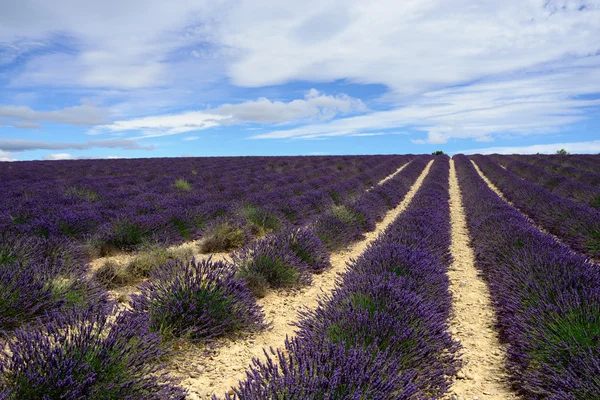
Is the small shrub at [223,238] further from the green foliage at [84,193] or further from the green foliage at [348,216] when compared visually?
the green foliage at [84,193]

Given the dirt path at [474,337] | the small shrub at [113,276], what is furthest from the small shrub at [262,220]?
the dirt path at [474,337]

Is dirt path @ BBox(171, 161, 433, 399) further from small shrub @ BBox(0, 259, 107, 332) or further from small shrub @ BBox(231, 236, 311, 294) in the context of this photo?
small shrub @ BBox(0, 259, 107, 332)

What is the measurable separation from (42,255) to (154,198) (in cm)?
513

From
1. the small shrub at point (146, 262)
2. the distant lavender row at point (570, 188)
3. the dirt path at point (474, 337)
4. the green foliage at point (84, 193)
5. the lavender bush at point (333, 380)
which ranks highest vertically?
the green foliage at point (84, 193)

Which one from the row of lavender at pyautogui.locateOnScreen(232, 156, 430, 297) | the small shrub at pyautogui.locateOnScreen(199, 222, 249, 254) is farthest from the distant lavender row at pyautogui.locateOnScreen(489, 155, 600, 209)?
the small shrub at pyautogui.locateOnScreen(199, 222, 249, 254)

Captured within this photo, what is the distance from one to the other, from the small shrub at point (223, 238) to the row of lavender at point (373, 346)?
2.76 metres

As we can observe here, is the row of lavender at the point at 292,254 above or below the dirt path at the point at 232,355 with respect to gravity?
above

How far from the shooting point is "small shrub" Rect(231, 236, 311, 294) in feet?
15.1

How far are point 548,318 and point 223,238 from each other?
4635 mm

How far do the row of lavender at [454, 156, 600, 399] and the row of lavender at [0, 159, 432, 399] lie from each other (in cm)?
224

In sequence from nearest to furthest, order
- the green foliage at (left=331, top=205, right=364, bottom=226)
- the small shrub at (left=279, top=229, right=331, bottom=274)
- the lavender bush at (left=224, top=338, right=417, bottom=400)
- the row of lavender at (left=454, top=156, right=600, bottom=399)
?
the lavender bush at (left=224, top=338, right=417, bottom=400) < the row of lavender at (left=454, top=156, right=600, bottom=399) < the small shrub at (left=279, top=229, right=331, bottom=274) < the green foliage at (left=331, top=205, right=364, bottom=226)

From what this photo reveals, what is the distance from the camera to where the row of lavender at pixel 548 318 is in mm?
2359

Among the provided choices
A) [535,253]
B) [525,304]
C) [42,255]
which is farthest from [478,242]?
[42,255]

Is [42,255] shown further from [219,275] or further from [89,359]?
[89,359]
